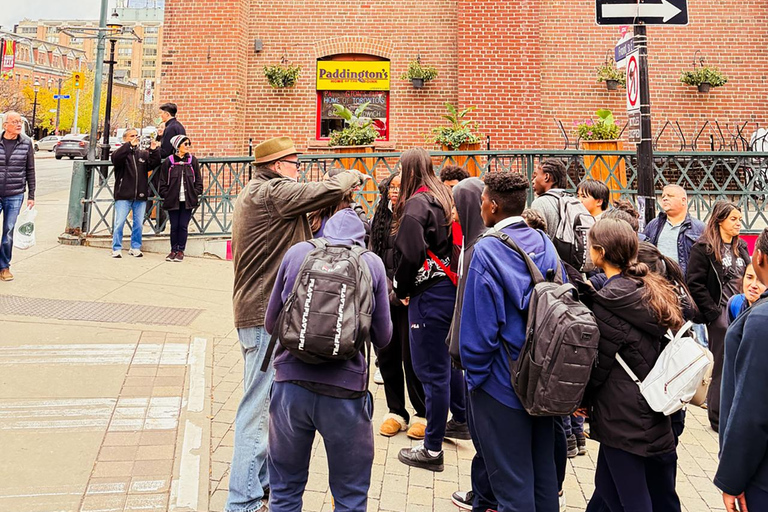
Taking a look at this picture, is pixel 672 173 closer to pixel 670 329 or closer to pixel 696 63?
pixel 696 63

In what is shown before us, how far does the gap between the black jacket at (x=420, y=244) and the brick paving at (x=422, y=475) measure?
123 centimetres

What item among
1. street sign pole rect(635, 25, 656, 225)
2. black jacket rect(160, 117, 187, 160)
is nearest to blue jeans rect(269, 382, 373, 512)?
street sign pole rect(635, 25, 656, 225)

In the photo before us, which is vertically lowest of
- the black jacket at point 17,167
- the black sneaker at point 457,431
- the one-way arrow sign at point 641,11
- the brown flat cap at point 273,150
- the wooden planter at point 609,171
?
the black sneaker at point 457,431

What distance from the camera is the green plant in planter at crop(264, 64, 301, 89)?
43.7ft

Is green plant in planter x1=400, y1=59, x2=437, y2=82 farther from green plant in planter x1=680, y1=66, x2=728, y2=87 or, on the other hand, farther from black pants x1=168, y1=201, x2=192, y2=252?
black pants x1=168, y1=201, x2=192, y2=252

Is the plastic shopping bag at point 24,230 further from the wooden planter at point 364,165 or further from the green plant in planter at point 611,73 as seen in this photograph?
the green plant in planter at point 611,73

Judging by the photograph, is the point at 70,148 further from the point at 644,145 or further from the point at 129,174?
the point at 644,145

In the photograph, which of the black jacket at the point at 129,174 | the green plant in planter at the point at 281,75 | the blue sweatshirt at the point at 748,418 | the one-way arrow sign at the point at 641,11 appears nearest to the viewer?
the blue sweatshirt at the point at 748,418

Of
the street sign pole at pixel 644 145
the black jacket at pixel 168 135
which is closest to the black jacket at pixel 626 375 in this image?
the street sign pole at pixel 644 145

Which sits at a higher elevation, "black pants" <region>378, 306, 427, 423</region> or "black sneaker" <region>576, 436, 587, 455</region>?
"black pants" <region>378, 306, 427, 423</region>

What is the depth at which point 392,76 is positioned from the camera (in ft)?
44.4

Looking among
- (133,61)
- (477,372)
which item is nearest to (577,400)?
(477,372)

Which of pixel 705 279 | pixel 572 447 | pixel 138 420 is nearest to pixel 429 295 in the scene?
pixel 572 447

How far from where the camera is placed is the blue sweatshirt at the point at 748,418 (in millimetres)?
2145
